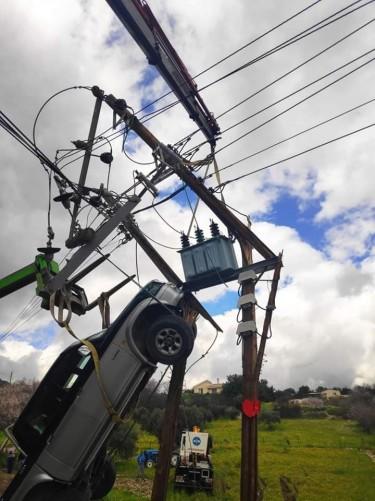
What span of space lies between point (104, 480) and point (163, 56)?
851 cm

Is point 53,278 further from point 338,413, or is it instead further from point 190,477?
point 338,413

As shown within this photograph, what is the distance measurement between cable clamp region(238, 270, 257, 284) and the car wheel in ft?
6.29

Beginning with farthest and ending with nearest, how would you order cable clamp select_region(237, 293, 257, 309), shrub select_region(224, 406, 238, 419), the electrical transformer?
shrub select_region(224, 406, 238, 419) → the electrical transformer → cable clamp select_region(237, 293, 257, 309)

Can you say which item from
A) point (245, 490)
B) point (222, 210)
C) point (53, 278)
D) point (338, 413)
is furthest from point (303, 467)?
point (338, 413)

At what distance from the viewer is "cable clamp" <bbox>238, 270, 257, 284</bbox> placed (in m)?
7.23

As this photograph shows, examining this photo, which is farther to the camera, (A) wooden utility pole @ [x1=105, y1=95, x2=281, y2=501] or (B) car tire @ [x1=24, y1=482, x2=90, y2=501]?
(A) wooden utility pole @ [x1=105, y1=95, x2=281, y2=501]

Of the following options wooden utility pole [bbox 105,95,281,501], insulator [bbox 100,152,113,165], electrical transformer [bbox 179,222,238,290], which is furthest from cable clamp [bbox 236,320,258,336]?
insulator [bbox 100,152,113,165]

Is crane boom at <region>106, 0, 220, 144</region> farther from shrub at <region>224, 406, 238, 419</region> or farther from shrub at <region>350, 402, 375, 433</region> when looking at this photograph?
shrub at <region>224, 406, 238, 419</region>

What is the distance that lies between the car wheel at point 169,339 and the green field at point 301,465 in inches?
263

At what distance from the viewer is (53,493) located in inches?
204

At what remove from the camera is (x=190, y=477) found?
511 inches

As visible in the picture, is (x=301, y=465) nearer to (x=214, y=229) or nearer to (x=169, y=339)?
(x=214, y=229)

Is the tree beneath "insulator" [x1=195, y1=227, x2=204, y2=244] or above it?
above

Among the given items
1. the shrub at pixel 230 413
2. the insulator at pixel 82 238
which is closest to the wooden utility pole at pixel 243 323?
the insulator at pixel 82 238
